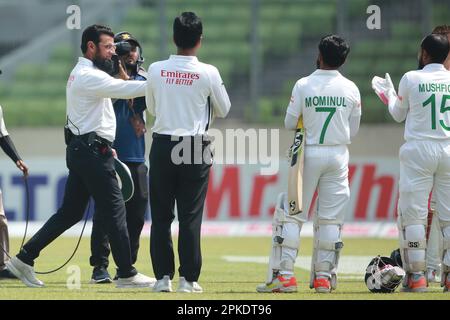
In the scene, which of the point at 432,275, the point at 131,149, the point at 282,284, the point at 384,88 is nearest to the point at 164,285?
the point at 282,284

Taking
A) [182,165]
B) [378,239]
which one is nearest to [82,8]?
[378,239]

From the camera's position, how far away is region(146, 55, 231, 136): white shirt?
10.2 meters

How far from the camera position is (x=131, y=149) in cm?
1192

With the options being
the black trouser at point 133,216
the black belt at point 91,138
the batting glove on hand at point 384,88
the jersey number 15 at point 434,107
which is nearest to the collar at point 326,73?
the batting glove on hand at point 384,88

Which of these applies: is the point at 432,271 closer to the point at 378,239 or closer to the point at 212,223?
the point at 378,239

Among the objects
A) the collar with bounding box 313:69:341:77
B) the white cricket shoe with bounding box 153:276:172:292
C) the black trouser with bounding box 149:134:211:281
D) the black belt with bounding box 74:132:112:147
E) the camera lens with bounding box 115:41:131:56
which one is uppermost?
the camera lens with bounding box 115:41:131:56

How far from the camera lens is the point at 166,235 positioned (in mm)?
10336

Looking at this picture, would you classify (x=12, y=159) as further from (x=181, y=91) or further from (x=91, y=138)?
(x=181, y=91)

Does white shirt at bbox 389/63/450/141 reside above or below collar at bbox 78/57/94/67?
below

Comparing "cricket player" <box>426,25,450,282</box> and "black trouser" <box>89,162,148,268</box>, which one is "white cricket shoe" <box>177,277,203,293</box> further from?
"cricket player" <box>426,25,450,282</box>

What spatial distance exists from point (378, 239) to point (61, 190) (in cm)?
558

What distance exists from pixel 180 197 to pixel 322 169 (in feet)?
4.31

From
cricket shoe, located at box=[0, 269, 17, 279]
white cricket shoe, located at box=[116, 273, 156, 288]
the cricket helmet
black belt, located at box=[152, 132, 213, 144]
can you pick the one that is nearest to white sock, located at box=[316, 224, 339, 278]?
the cricket helmet

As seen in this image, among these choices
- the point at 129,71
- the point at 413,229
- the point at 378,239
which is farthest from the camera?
the point at 378,239
